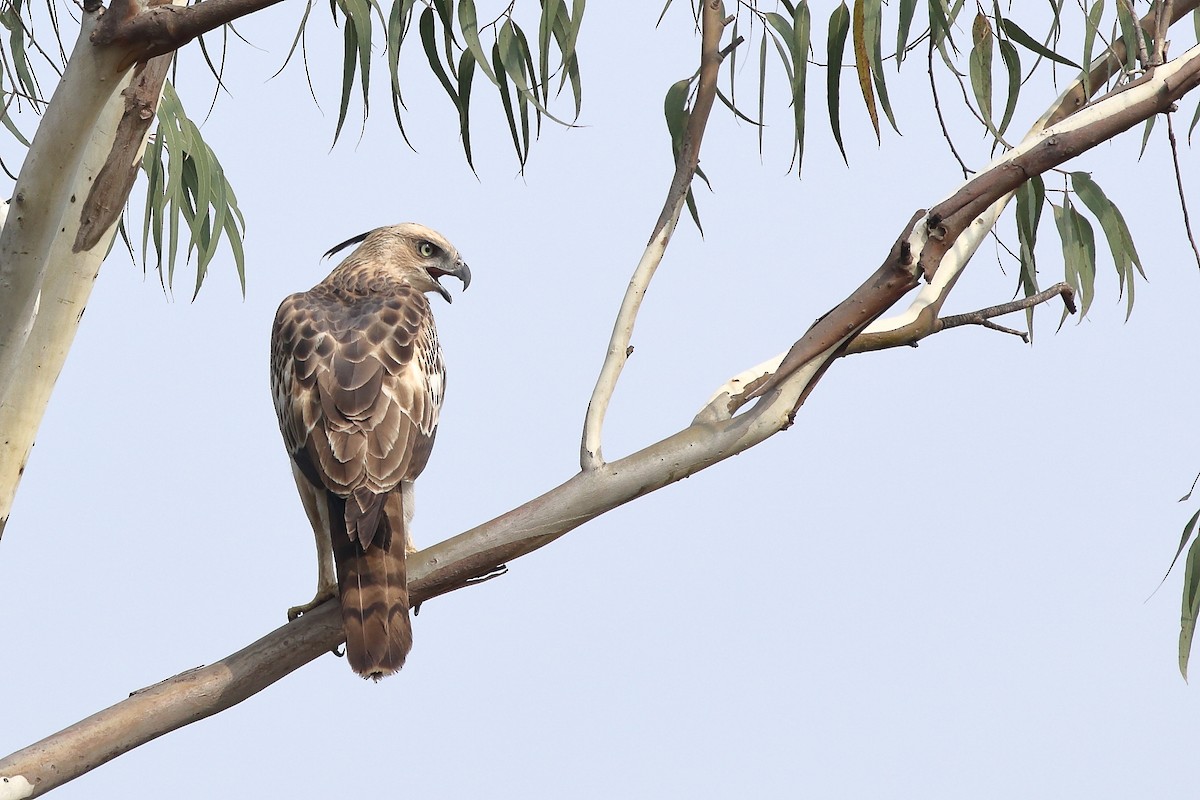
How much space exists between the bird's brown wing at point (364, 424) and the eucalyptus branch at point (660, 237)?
21.2 inches

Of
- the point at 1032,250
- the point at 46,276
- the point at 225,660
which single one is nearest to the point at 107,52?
the point at 46,276

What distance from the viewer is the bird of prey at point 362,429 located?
126 inches

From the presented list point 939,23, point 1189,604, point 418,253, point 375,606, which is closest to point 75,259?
point 375,606

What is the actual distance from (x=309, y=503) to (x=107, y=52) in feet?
4.74

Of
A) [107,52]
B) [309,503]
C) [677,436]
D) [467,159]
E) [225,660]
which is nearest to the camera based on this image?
[107,52]

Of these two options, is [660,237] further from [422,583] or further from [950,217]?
[422,583]

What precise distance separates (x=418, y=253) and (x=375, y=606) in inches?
80.4

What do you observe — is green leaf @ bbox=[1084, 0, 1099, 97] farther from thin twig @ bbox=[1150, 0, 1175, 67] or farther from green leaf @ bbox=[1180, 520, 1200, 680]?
green leaf @ bbox=[1180, 520, 1200, 680]

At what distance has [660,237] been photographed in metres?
3.31

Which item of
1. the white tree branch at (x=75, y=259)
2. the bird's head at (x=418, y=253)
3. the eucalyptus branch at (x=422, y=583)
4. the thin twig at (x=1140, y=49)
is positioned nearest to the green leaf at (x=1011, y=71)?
the thin twig at (x=1140, y=49)

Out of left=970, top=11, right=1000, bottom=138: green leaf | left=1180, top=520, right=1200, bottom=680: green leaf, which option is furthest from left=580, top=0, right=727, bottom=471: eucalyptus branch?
left=1180, top=520, right=1200, bottom=680: green leaf

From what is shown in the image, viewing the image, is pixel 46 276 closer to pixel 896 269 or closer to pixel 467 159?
pixel 467 159

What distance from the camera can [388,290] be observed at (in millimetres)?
4371

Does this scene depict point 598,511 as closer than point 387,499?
Yes
